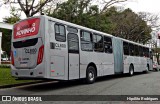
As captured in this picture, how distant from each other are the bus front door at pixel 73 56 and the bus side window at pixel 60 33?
15.2 inches

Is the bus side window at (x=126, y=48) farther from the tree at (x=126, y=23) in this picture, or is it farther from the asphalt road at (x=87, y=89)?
the tree at (x=126, y=23)

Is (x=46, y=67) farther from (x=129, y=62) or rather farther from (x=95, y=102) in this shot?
(x=129, y=62)

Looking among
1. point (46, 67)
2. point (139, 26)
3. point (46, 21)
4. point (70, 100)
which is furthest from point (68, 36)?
point (139, 26)

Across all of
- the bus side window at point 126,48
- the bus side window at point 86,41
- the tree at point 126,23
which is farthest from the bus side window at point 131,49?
the tree at point 126,23

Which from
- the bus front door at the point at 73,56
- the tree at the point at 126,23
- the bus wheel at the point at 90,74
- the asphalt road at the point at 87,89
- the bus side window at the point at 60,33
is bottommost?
the asphalt road at the point at 87,89

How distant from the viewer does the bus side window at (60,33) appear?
1033 centimetres

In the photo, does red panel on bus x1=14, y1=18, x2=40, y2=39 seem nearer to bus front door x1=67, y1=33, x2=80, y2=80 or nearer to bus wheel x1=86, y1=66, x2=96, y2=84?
Result: bus front door x1=67, y1=33, x2=80, y2=80

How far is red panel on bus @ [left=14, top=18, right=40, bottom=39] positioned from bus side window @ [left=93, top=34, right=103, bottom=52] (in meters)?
4.35

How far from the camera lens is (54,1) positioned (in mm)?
22891

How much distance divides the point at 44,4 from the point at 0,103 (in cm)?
1562

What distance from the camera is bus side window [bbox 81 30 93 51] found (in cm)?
1208

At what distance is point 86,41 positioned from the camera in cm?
1240

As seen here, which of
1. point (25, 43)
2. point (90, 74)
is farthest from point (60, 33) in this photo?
point (90, 74)

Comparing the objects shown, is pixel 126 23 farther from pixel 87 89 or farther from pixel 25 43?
pixel 25 43
